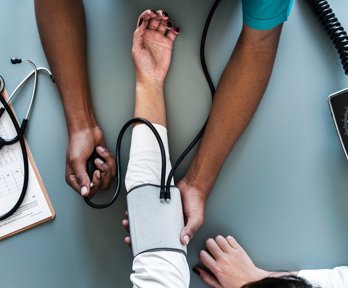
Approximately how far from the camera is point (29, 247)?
3.22 ft

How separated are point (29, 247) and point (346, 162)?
867 mm

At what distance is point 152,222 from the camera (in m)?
0.80

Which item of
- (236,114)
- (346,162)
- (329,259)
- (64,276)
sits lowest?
(64,276)

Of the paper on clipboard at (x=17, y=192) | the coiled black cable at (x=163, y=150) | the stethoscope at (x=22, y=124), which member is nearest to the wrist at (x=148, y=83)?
the coiled black cable at (x=163, y=150)

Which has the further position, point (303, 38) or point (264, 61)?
point (303, 38)

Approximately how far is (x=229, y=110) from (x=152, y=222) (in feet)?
1.14

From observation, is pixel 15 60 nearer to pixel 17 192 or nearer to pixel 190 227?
pixel 17 192

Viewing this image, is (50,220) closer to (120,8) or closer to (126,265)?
(126,265)

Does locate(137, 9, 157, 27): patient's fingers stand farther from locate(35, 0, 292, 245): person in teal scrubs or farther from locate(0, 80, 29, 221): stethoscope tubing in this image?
locate(0, 80, 29, 221): stethoscope tubing

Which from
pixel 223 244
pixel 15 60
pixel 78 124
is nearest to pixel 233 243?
pixel 223 244

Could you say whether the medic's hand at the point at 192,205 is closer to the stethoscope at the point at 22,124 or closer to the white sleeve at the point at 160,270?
the white sleeve at the point at 160,270

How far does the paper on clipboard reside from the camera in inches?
38.5

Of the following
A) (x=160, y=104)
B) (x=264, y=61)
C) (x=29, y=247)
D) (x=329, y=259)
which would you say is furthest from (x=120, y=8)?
(x=329, y=259)

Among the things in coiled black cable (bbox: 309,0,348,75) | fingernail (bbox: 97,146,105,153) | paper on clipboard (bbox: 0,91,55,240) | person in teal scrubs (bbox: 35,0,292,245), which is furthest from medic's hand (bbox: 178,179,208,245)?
coiled black cable (bbox: 309,0,348,75)
